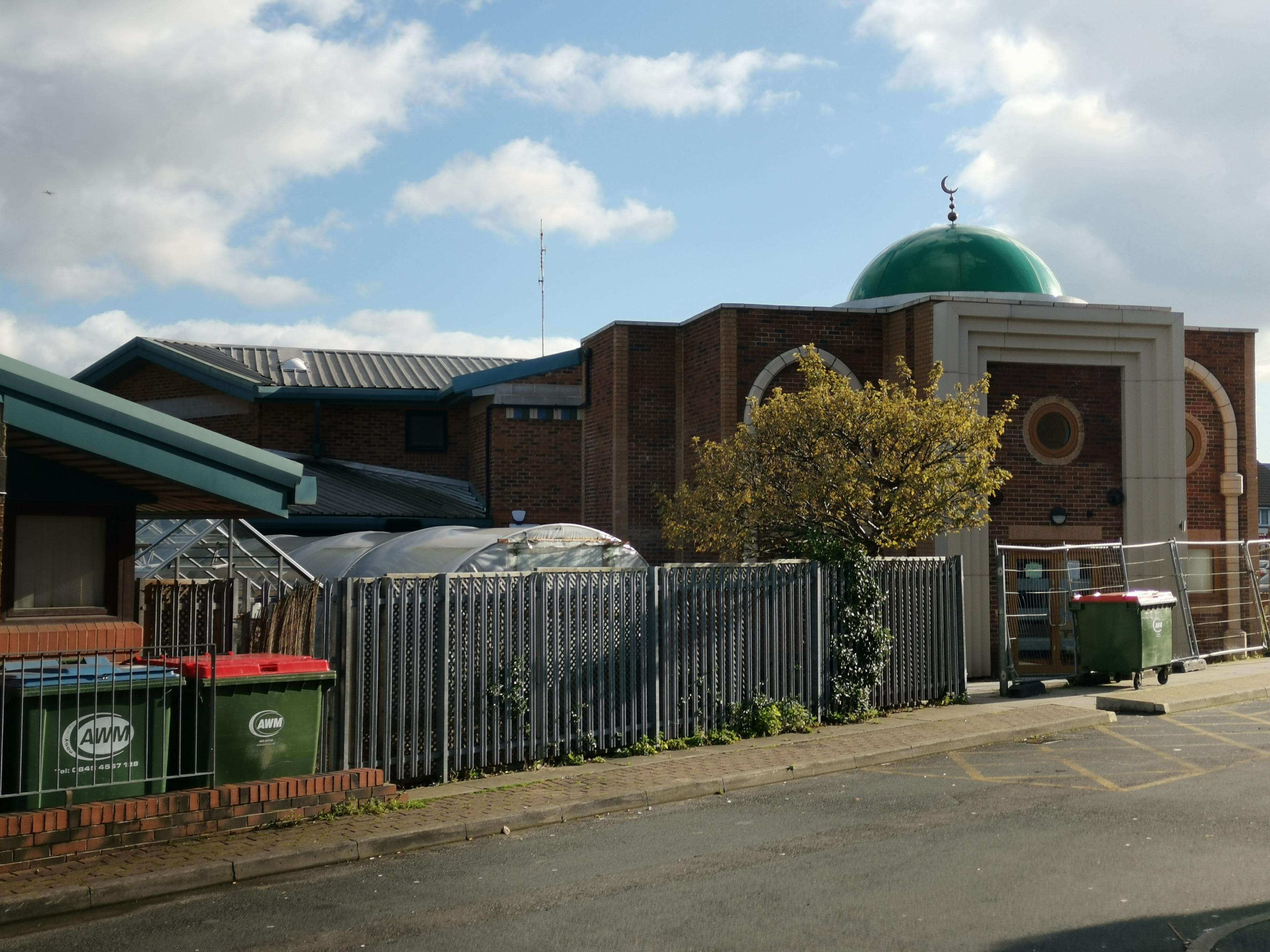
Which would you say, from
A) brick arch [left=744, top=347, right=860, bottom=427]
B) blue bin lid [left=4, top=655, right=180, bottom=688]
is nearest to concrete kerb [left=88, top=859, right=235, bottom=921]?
blue bin lid [left=4, top=655, right=180, bottom=688]

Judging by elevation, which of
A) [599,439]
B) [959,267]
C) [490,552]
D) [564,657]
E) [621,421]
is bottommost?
[564,657]

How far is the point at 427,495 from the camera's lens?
87.0 ft

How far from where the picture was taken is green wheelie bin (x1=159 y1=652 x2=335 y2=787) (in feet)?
29.0

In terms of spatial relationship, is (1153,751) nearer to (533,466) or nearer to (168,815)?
(168,815)

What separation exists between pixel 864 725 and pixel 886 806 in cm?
419

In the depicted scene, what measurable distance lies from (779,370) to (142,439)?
14083 mm

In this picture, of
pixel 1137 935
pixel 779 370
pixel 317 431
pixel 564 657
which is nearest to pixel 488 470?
pixel 317 431

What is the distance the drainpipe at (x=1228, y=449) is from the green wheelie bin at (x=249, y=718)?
61.5 ft

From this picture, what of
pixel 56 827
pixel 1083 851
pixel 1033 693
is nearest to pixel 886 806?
pixel 1083 851

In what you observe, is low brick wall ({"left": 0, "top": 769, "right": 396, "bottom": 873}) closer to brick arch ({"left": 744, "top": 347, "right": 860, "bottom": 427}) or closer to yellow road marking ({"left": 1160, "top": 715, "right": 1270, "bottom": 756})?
yellow road marking ({"left": 1160, "top": 715, "right": 1270, "bottom": 756})

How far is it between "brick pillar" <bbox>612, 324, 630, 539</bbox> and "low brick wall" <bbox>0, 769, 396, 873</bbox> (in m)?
14.4

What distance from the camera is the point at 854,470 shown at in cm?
A: 1536

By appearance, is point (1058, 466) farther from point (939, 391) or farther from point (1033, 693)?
point (1033, 693)

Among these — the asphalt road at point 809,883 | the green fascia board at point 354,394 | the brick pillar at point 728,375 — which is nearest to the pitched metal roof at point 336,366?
the green fascia board at point 354,394
